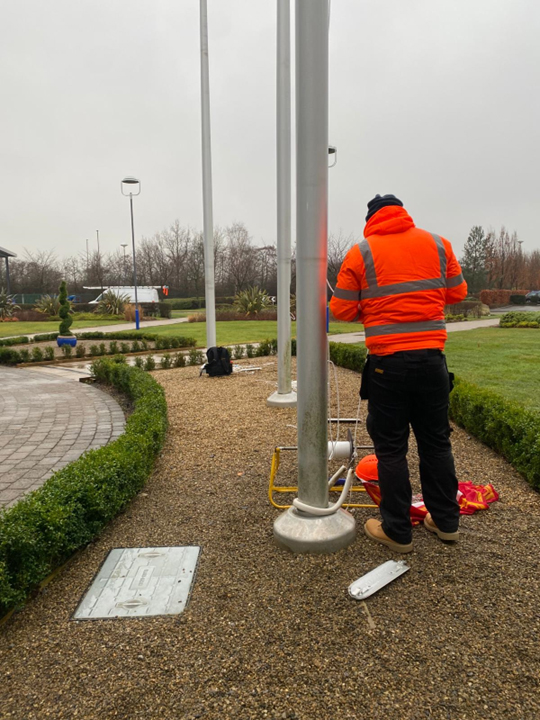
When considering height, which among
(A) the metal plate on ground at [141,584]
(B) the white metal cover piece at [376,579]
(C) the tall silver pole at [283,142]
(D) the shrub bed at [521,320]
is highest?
(C) the tall silver pole at [283,142]

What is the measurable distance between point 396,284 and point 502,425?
95.9 inches

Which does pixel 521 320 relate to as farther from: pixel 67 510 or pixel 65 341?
pixel 67 510

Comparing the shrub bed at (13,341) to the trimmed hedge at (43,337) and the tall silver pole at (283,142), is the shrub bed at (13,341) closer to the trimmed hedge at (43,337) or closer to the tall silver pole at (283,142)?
the trimmed hedge at (43,337)

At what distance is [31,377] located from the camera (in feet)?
34.8

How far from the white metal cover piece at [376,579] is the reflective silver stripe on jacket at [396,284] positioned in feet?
4.52

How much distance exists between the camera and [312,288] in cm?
275

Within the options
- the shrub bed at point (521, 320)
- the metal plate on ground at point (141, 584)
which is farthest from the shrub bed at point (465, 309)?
the metal plate on ground at point (141, 584)

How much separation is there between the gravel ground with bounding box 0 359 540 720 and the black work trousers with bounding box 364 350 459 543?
21cm

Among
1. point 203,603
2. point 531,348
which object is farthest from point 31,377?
point 531,348

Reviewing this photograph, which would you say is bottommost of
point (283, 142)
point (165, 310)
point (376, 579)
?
point (376, 579)

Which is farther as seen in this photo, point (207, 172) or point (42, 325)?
point (42, 325)

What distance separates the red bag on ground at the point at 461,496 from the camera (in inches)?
123

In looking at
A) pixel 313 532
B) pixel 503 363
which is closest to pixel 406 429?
pixel 313 532

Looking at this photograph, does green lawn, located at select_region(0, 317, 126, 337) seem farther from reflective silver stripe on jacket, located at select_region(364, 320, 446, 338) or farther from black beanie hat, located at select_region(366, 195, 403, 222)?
reflective silver stripe on jacket, located at select_region(364, 320, 446, 338)
